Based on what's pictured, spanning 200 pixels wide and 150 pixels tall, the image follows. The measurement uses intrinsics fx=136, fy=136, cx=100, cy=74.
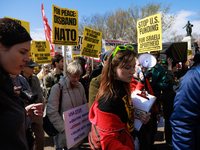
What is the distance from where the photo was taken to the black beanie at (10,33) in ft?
2.51

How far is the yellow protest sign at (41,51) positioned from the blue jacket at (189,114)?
558 centimetres

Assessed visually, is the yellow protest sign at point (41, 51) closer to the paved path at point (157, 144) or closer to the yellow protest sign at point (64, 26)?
the yellow protest sign at point (64, 26)

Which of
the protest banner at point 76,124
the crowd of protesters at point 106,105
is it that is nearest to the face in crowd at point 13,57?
the crowd of protesters at point 106,105

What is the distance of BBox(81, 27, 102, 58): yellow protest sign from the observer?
195 inches

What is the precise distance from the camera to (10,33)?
31.1 inches

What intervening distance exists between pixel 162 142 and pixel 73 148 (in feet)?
7.65

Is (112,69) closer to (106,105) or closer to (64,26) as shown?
(106,105)

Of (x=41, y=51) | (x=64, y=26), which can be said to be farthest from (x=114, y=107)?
(x=41, y=51)

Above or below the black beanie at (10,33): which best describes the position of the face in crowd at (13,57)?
below

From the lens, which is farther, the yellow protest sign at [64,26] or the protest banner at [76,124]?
the yellow protest sign at [64,26]

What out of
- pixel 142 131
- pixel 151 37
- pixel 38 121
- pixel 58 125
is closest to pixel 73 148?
pixel 58 125

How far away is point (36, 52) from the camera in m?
5.75

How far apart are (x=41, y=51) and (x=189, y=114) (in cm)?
592

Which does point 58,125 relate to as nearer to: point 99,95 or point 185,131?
point 99,95
